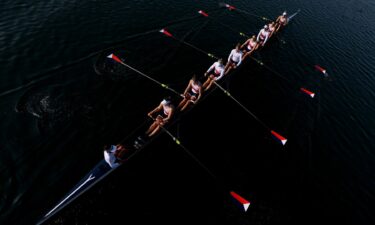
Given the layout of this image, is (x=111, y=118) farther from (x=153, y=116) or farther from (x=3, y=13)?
(x=3, y=13)

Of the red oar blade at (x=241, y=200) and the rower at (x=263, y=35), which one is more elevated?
the rower at (x=263, y=35)

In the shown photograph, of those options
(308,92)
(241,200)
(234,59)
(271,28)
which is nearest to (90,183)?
(241,200)

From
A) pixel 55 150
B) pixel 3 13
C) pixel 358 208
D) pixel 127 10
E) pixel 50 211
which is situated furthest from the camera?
pixel 127 10

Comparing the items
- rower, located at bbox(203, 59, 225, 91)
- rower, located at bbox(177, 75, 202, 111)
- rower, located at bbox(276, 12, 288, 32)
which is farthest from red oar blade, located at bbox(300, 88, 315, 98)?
rower, located at bbox(276, 12, 288, 32)

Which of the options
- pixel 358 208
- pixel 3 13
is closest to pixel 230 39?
pixel 358 208

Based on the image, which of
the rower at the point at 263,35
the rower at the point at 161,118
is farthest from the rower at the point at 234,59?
the rower at the point at 161,118

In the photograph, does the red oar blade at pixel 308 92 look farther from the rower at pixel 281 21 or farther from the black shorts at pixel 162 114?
the black shorts at pixel 162 114
